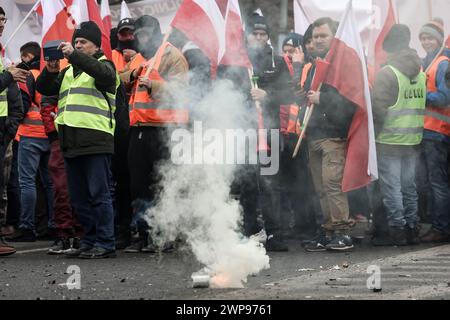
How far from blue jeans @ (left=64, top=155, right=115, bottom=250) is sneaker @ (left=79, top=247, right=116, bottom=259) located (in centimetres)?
5

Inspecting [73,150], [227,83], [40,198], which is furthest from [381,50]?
[40,198]

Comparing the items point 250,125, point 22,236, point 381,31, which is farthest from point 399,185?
point 22,236

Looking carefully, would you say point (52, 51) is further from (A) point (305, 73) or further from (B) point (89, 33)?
(A) point (305, 73)

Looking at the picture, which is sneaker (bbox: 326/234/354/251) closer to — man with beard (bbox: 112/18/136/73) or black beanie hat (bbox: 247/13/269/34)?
black beanie hat (bbox: 247/13/269/34)

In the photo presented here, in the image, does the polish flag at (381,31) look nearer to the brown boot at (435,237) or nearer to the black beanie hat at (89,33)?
the brown boot at (435,237)

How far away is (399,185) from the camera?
10117mm

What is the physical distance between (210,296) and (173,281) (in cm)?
93

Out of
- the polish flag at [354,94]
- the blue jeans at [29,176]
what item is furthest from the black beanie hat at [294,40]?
the blue jeans at [29,176]

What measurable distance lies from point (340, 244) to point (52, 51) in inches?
125

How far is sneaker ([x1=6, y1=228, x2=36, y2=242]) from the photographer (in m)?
11.2

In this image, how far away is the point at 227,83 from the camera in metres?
9.13

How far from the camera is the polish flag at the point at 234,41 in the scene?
9.13 m

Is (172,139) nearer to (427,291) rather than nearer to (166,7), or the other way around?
(427,291)
